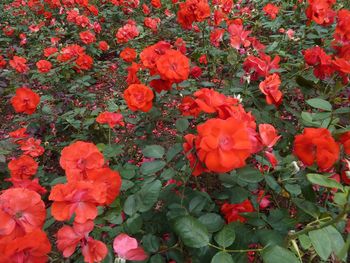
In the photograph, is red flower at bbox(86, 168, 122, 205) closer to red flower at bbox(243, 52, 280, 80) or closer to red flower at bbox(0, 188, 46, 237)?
red flower at bbox(0, 188, 46, 237)

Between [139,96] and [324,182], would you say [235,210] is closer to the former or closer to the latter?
[324,182]

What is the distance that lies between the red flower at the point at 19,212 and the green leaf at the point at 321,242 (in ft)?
1.92

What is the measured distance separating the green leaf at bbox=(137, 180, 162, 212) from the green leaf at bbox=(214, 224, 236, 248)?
184mm

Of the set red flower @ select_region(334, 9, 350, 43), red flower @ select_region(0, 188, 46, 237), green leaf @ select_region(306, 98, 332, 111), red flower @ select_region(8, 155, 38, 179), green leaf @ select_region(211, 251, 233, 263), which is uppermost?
red flower @ select_region(334, 9, 350, 43)

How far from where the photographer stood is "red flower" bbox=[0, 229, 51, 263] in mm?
670

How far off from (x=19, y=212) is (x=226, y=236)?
0.48 meters

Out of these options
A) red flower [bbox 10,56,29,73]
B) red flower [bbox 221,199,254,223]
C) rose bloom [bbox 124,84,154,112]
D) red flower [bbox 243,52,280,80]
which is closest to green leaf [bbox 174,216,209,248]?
red flower [bbox 221,199,254,223]

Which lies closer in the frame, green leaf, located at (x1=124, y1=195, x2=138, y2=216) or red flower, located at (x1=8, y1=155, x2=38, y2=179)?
green leaf, located at (x1=124, y1=195, x2=138, y2=216)

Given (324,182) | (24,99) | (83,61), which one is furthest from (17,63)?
(324,182)

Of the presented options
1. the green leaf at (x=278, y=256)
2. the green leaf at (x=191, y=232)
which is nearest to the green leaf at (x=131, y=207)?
the green leaf at (x=191, y=232)

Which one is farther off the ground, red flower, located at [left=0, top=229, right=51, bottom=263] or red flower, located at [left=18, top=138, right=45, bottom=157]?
red flower, located at [left=0, top=229, right=51, bottom=263]

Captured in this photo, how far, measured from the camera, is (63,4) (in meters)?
3.75

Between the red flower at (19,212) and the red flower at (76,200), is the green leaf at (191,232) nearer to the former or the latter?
the red flower at (76,200)

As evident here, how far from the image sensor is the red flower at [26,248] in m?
0.67
